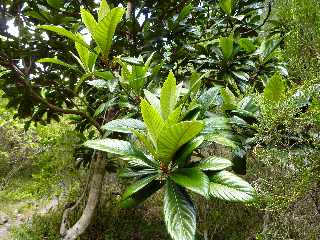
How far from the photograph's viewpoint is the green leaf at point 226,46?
9.16 ft

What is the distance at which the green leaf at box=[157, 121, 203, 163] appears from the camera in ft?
4.61

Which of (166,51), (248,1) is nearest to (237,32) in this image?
(248,1)

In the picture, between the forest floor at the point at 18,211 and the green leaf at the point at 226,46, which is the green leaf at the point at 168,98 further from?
the forest floor at the point at 18,211

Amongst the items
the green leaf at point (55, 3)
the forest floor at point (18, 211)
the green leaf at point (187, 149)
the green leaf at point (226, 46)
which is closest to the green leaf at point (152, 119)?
the green leaf at point (187, 149)

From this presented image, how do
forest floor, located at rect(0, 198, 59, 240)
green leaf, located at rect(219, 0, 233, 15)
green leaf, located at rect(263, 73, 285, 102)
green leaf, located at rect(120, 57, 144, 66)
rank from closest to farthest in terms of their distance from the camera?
green leaf, located at rect(263, 73, 285, 102)
green leaf, located at rect(120, 57, 144, 66)
green leaf, located at rect(219, 0, 233, 15)
forest floor, located at rect(0, 198, 59, 240)

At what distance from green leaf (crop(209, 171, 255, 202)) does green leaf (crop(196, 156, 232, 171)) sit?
→ 0.03 meters

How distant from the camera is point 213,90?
2012 mm

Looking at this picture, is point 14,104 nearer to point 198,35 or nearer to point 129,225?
point 198,35

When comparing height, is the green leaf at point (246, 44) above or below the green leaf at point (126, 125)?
above

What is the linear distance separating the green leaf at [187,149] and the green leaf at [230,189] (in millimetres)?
137

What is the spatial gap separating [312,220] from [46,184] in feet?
13.8

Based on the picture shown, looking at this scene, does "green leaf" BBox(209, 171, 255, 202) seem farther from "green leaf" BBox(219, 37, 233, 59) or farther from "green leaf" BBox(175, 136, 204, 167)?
"green leaf" BBox(219, 37, 233, 59)

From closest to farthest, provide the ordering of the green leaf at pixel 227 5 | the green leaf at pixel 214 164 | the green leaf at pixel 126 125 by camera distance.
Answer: the green leaf at pixel 214 164 → the green leaf at pixel 126 125 → the green leaf at pixel 227 5

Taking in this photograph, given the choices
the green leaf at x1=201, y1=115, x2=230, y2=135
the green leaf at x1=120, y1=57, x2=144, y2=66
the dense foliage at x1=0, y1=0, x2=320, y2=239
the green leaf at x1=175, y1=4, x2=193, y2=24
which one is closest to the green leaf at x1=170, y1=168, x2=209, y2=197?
the dense foliage at x1=0, y1=0, x2=320, y2=239
